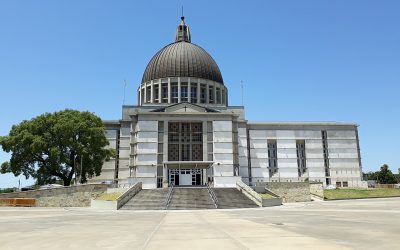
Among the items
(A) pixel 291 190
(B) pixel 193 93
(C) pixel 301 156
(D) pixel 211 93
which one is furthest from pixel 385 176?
(B) pixel 193 93

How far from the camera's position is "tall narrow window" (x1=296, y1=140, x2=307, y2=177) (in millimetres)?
79688

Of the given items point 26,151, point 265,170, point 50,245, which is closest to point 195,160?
point 265,170

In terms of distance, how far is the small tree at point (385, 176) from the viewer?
115 metres

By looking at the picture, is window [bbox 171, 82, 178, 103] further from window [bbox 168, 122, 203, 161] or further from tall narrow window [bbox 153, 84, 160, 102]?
window [bbox 168, 122, 203, 161]

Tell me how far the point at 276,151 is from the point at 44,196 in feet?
169

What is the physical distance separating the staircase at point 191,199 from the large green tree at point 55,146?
16.5 m

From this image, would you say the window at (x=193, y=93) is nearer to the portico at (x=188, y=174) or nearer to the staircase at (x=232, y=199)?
the portico at (x=188, y=174)

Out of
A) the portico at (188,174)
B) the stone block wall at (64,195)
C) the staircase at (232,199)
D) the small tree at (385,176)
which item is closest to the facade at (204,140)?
the portico at (188,174)

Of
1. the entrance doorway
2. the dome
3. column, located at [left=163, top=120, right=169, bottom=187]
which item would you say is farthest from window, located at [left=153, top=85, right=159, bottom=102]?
the entrance doorway

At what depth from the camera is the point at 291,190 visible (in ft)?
207

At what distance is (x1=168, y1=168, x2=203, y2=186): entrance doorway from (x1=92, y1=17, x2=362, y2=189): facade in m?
0.19

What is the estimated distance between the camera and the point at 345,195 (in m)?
61.3

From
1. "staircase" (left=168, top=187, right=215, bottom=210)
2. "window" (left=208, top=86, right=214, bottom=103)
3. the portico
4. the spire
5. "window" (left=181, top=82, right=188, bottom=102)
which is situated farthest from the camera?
the spire

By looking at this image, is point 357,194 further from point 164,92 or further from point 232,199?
point 164,92
